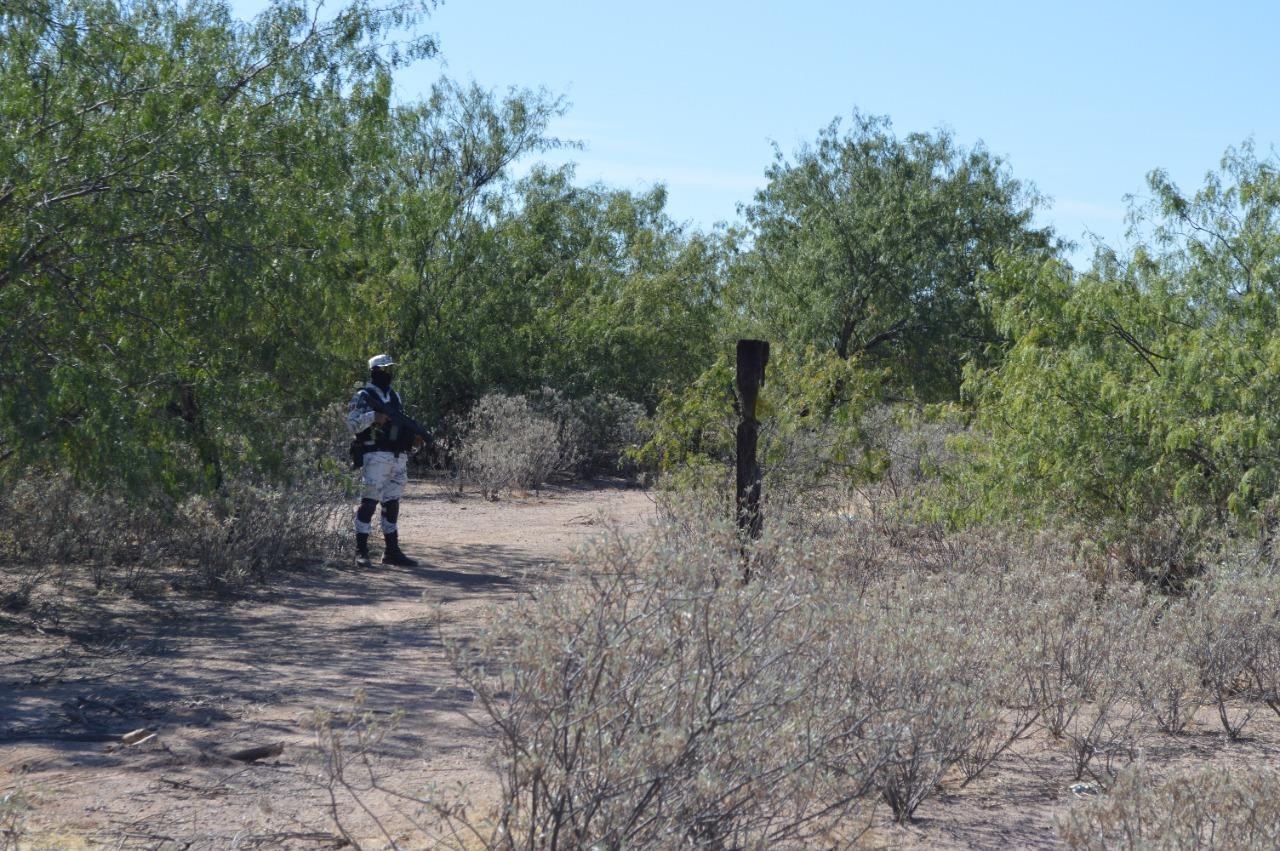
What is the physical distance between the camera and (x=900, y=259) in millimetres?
24703

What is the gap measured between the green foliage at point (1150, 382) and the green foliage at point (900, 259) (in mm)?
14415

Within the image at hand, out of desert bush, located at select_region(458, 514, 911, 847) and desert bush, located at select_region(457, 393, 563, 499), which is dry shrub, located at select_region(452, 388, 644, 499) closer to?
desert bush, located at select_region(457, 393, 563, 499)

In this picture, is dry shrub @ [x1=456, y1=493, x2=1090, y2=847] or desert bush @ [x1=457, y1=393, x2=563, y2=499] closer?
dry shrub @ [x1=456, y1=493, x2=1090, y2=847]

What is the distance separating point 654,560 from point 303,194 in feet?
19.8

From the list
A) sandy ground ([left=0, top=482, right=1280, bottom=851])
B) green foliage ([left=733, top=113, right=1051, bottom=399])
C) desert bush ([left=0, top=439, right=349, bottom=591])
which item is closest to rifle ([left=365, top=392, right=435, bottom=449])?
desert bush ([left=0, top=439, right=349, bottom=591])

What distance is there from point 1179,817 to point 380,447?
26.0 feet

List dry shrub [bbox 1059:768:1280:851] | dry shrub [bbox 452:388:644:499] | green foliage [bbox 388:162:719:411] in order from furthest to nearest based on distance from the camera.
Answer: green foliage [bbox 388:162:719:411], dry shrub [bbox 452:388:644:499], dry shrub [bbox 1059:768:1280:851]

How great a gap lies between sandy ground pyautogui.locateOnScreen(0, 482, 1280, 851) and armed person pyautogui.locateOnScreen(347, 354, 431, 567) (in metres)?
1.10

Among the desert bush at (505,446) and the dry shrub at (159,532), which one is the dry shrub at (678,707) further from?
the desert bush at (505,446)

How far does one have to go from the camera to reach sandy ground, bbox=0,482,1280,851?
15.0 feet

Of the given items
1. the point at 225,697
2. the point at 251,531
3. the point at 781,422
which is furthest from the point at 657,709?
the point at 781,422

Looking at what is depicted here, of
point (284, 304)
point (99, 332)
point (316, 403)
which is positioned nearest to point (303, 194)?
point (284, 304)

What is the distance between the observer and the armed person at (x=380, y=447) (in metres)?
10.8

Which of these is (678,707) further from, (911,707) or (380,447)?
(380,447)
